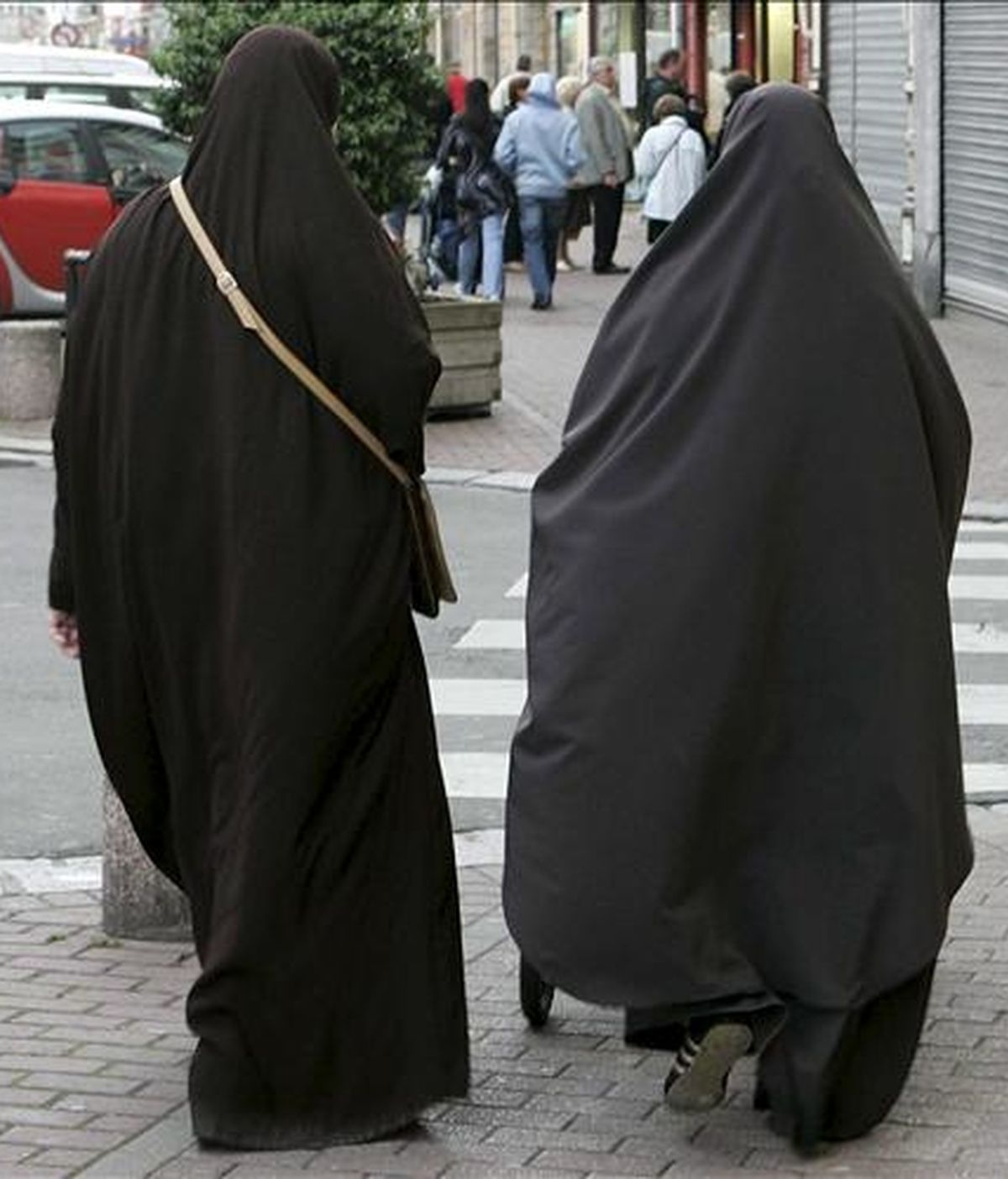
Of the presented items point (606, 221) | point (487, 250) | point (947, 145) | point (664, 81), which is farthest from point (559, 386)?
point (664, 81)

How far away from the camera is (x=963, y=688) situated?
32.2ft

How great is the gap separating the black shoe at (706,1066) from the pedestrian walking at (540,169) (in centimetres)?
1911

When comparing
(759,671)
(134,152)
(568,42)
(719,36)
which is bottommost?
(568,42)

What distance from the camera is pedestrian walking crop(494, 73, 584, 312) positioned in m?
24.3

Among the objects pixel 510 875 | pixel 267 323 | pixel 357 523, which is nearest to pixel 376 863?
pixel 510 875

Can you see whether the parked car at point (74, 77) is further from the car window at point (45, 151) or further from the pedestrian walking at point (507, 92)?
the pedestrian walking at point (507, 92)

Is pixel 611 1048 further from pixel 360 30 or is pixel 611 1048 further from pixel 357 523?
pixel 360 30

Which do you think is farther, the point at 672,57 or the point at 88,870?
the point at 672,57

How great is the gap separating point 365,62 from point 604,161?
9.15 metres

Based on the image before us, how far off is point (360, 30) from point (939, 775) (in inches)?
538

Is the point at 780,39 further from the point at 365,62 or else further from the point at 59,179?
the point at 365,62

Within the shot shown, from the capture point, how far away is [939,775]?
539 cm

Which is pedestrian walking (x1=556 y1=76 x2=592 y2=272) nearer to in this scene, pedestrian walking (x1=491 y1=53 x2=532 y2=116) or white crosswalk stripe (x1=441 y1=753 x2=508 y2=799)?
pedestrian walking (x1=491 y1=53 x2=532 y2=116)

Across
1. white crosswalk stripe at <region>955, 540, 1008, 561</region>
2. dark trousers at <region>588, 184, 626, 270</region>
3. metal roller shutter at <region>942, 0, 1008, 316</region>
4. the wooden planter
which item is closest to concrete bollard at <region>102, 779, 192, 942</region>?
white crosswalk stripe at <region>955, 540, 1008, 561</region>
